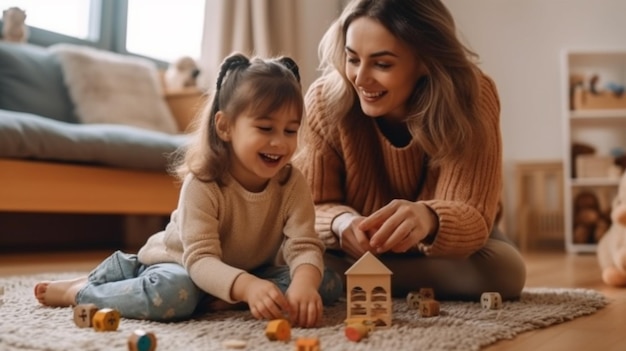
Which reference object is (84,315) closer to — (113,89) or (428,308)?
(428,308)

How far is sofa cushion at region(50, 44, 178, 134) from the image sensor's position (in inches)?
105

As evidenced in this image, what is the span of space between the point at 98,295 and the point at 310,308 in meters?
0.35

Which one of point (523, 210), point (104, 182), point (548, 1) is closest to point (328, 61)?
point (104, 182)

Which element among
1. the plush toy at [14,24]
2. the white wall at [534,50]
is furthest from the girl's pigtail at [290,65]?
the white wall at [534,50]

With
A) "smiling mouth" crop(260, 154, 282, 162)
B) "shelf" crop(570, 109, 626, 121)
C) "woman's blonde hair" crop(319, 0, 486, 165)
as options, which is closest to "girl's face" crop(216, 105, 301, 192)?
"smiling mouth" crop(260, 154, 282, 162)

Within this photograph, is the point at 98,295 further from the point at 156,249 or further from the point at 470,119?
the point at 470,119

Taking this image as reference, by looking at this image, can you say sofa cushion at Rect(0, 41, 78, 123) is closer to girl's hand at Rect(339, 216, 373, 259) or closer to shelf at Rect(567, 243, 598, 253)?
girl's hand at Rect(339, 216, 373, 259)

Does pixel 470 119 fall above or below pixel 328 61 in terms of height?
below

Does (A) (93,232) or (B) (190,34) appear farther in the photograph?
(B) (190,34)

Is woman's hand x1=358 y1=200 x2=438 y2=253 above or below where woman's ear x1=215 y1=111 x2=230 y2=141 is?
below

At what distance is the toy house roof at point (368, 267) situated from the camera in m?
0.94

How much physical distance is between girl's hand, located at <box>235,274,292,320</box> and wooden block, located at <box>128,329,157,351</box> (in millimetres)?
192

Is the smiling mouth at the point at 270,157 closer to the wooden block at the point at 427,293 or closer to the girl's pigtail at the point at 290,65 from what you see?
the girl's pigtail at the point at 290,65

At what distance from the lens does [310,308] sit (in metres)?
0.94
